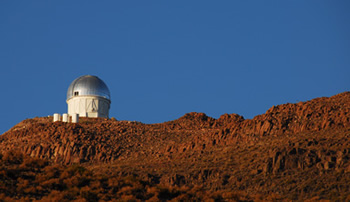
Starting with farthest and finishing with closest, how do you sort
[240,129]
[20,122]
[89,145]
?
1. [20,122]
2. [89,145]
3. [240,129]

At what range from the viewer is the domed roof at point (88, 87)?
67.9 metres

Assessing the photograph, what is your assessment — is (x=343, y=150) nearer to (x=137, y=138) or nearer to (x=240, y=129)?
(x=240, y=129)

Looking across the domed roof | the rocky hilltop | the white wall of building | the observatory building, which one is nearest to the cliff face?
the rocky hilltop

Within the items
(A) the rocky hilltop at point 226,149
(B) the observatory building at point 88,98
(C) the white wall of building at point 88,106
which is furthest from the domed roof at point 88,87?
(A) the rocky hilltop at point 226,149

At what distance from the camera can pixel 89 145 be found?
49812mm

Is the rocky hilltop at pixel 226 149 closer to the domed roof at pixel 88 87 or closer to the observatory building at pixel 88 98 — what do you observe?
the observatory building at pixel 88 98

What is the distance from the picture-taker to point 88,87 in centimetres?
6819

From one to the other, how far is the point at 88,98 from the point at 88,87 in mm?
1397

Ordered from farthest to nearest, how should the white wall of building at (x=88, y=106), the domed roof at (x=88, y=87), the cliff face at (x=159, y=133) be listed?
the domed roof at (x=88, y=87) → the white wall of building at (x=88, y=106) → the cliff face at (x=159, y=133)

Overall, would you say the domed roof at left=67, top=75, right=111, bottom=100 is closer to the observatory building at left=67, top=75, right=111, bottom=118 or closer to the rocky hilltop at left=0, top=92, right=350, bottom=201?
the observatory building at left=67, top=75, right=111, bottom=118

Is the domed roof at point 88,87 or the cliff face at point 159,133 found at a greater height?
the domed roof at point 88,87

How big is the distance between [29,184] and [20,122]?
1605 inches

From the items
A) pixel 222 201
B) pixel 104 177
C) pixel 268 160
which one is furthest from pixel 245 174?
pixel 104 177

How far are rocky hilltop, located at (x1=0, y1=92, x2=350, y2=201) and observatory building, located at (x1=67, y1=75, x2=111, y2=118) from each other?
5323mm
